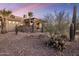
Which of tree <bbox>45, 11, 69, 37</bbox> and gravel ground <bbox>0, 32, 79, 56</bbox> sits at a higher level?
tree <bbox>45, 11, 69, 37</bbox>

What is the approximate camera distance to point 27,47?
1.81 m

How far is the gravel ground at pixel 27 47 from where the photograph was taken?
179 cm

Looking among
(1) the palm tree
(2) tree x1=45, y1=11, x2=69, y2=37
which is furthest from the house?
(2) tree x1=45, y1=11, x2=69, y2=37

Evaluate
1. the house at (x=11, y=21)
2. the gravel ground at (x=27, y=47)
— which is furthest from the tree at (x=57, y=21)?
the house at (x=11, y=21)

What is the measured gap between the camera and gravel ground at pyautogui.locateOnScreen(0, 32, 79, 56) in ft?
5.87

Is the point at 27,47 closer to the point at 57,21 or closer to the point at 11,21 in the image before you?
the point at 11,21

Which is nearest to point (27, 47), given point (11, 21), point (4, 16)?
point (11, 21)

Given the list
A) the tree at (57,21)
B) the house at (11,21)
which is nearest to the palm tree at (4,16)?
the house at (11,21)

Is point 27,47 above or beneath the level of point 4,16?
beneath

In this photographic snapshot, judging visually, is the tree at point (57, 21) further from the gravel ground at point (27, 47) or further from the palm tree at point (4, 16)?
the palm tree at point (4, 16)

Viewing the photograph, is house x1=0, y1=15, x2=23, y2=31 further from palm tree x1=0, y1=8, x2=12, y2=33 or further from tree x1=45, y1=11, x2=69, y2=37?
tree x1=45, y1=11, x2=69, y2=37

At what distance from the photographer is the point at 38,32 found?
1828 mm

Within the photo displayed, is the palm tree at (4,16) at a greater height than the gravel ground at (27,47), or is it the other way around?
the palm tree at (4,16)

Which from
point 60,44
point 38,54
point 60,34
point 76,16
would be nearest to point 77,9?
point 76,16
